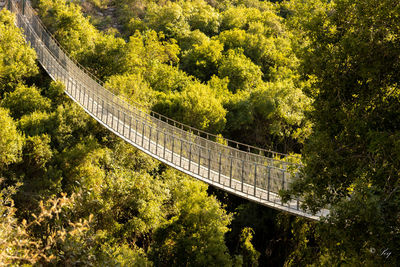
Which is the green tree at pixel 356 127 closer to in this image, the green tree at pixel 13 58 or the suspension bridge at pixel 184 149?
the suspension bridge at pixel 184 149

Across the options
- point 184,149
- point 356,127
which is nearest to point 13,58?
point 184,149

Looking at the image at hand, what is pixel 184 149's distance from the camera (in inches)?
578

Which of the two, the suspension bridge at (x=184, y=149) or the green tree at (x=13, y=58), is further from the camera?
the green tree at (x=13, y=58)

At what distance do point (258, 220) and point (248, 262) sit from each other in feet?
8.28

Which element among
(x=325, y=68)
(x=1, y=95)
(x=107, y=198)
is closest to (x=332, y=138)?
(x=325, y=68)

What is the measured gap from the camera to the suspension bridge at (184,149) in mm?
12227

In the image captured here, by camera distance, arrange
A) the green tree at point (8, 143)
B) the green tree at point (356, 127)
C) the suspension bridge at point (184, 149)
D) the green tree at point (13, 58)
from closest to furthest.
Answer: the green tree at point (356, 127)
the suspension bridge at point (184, 149)
the green tree at point (8, 143)
the green tree at point (13, 58)

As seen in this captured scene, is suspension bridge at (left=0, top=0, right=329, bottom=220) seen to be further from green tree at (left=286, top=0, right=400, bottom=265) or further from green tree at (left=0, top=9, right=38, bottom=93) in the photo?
green tree at (left=286, top=0, right=400, bottom=265)

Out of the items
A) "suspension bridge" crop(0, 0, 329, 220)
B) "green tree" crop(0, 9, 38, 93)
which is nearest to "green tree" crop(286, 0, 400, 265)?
"suspension bridge" crop(0, 0, 329, 220)

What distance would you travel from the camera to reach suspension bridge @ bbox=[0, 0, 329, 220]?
12227 mm

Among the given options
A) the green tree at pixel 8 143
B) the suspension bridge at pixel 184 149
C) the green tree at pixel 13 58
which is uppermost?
the green tree at pixel 13 58

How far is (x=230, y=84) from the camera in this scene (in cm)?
2866

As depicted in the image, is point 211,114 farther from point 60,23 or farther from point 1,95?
point 60,23

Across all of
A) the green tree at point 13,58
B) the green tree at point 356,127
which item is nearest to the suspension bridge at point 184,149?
the green tree at point 13,58
